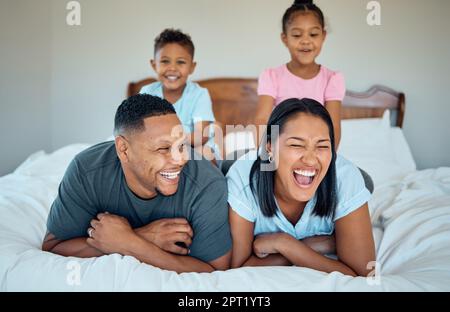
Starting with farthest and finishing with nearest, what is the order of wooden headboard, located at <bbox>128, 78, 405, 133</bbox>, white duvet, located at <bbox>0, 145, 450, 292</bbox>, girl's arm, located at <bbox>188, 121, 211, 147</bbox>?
wooden headboard, located at <bbox>128, 78, 405, 133</bbox>, girl's arm, located at <bbox>188, 121, 211, 147</bbox>, white duvet, located at <bbox>0, 145, 450, 292</bbox>

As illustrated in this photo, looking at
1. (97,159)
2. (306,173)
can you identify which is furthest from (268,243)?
(97,159)

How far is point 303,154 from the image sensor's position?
1.30 metres

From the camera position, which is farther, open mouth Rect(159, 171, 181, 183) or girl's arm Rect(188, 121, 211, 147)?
girl's arm Rect(188, 121, 211, 147)

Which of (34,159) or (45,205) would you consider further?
(34,159)

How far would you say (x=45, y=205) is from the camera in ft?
5.70

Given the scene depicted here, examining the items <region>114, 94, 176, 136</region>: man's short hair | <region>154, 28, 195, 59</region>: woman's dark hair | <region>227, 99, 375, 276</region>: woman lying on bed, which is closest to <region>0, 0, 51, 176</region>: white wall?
<region>154, 28, 195, 59</region>: woman's dark hair

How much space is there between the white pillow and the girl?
0.66 metres

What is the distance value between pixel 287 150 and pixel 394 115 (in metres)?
2.00

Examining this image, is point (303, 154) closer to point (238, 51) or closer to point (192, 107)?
point (192, 107)

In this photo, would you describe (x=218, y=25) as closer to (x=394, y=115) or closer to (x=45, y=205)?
(x=394, y=115)

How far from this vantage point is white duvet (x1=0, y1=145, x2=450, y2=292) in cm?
108

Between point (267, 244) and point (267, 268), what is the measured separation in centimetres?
13

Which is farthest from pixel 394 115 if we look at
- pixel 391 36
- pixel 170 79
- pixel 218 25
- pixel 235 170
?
pixel 235 170

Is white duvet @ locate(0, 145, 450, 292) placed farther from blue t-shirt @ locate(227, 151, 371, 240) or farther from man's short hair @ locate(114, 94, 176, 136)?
man's short hair @ locate(114, 94, 176, 136)
